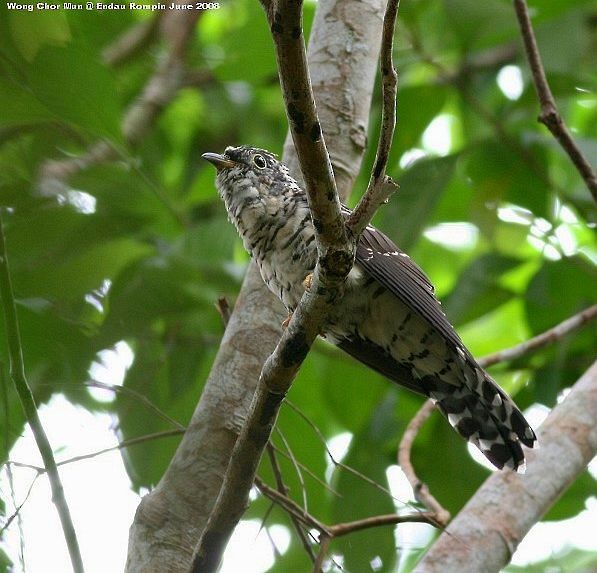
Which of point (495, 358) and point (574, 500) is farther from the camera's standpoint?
point (574, 500)

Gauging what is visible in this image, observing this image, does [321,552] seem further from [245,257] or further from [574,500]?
[245,257]

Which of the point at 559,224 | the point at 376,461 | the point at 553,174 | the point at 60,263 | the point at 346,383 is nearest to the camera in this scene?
the point at 60,263

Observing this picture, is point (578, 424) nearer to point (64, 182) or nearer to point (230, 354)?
point (230, 354)

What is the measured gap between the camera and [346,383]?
4.60 m

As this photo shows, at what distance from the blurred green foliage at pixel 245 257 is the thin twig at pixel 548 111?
2.75 feet

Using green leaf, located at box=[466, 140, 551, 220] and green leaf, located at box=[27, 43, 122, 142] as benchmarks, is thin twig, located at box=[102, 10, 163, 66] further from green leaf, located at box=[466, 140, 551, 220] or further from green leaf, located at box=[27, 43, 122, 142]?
green leaf, located at box=[27, 43, 122, 142]

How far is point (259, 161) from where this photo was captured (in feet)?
12.6

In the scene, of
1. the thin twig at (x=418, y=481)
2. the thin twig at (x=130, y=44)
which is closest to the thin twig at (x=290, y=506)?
the thin twig at (x=418, y=481)

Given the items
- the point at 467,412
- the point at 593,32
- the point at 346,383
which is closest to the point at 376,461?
the point at 346,383

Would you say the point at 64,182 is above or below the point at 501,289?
above

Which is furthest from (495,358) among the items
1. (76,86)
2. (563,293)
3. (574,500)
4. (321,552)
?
(76,86)

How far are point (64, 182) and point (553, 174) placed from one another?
2780mm

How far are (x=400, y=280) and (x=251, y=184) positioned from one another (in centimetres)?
74

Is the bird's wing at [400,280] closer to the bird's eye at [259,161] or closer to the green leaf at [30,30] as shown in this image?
the bird's eye at [259,161]
